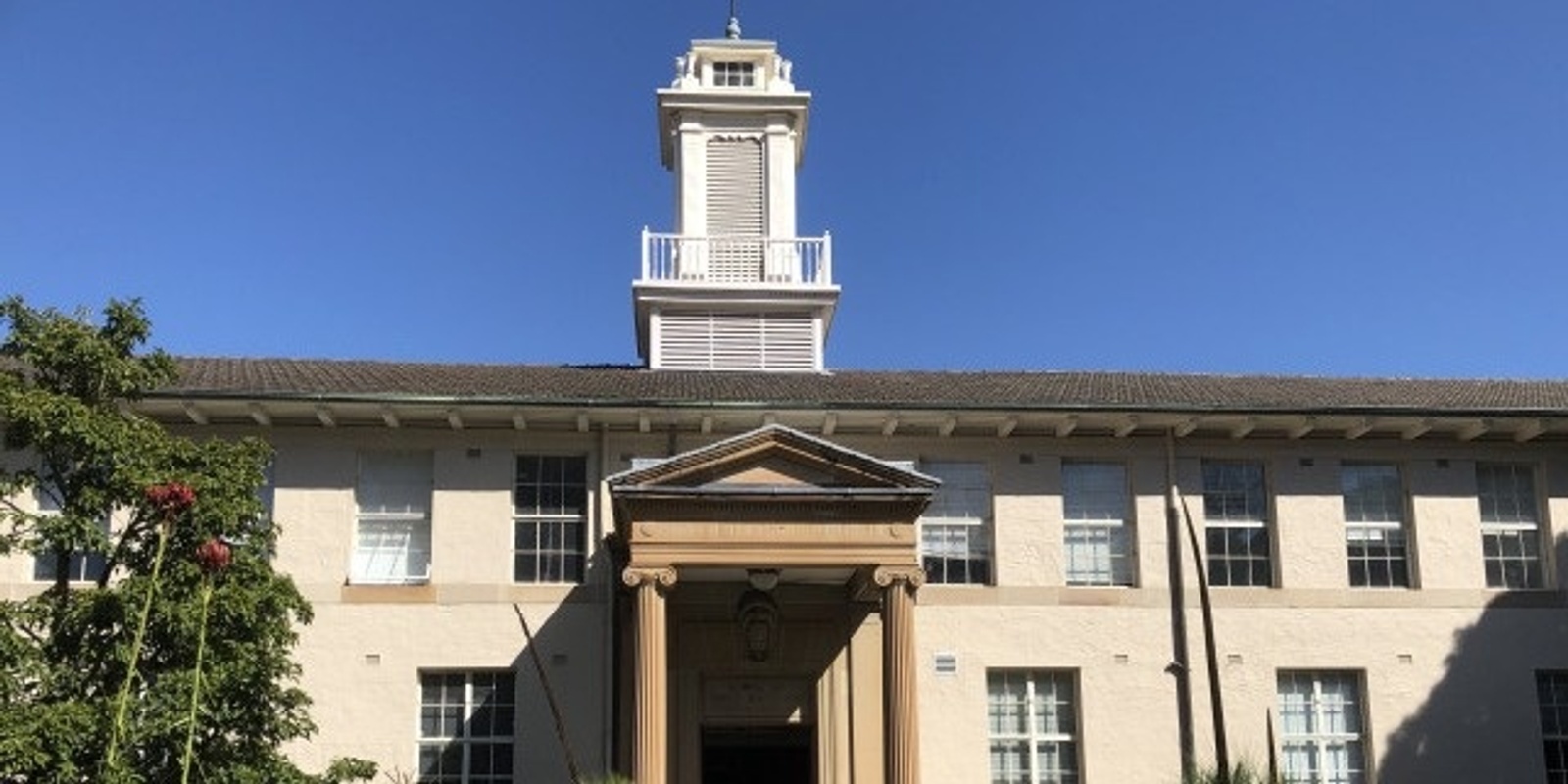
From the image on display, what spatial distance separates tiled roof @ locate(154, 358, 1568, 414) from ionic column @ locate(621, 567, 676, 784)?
10.6ft

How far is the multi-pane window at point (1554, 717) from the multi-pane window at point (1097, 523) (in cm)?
607

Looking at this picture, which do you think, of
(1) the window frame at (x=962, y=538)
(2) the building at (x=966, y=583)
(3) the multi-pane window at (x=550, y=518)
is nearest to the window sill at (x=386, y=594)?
(2) the building at (x=966, y=583)

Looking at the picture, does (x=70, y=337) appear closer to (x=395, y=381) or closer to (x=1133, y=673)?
(x=395, y=381)

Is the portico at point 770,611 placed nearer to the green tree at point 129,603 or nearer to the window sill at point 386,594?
the window sill at point 386,594

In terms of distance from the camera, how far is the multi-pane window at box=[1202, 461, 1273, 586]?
22938 millimetres

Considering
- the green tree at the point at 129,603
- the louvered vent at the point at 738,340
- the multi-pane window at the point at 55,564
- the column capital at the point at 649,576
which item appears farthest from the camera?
the louvered vent at the point at 738,340

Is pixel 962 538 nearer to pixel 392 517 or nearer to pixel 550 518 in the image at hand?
pixel 550 518

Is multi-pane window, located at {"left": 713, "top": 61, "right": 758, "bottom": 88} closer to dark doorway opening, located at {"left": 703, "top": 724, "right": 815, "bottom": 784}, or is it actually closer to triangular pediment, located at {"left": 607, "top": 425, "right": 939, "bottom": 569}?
triangular pediment, located at {"left": 607, "top": 425, "right": 939, "bottom": 569}

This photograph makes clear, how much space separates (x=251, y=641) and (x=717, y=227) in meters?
14.9

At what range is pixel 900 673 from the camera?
19.0 meters

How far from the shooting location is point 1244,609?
22.6 metres

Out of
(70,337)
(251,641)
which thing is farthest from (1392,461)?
(70,337)

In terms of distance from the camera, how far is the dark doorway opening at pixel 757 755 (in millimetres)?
21750

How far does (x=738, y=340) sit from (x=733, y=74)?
594 cm
